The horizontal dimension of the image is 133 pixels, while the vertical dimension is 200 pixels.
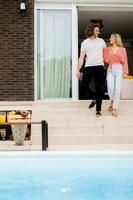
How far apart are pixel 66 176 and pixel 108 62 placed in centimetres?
472

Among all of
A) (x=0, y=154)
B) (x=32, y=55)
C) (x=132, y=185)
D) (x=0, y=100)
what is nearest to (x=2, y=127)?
(x=0, y=100)

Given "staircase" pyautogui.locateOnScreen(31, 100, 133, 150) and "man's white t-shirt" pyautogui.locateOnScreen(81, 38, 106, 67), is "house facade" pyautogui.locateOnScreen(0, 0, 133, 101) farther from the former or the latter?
"man's white t-shirt" pyautogui.locateOnScreen(81, 38, 106, 67)

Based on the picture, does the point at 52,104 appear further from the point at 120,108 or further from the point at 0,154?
the point at 0,154

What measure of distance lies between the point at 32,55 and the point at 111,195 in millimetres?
7625

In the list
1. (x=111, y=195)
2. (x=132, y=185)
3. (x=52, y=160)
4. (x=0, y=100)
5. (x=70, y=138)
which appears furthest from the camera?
(x=0, y=100)

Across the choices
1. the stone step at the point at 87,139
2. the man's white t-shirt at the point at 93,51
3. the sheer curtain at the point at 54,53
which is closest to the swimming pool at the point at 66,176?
the stone step at the point at 87,139

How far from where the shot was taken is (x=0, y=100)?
12367 mm

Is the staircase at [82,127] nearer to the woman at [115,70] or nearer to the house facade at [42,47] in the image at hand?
the woman at [115,70]

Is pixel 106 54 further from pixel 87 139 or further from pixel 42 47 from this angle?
pixel 42 47

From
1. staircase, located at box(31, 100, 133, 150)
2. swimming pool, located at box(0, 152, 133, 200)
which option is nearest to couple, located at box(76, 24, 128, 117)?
staircase, located at box(31, 100, 133, 150)

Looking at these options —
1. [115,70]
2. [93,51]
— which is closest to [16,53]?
[93,51]

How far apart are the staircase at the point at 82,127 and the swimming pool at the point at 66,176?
1.52 metres

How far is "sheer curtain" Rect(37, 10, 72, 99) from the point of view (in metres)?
12.9

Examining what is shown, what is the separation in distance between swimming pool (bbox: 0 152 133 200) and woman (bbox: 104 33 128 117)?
131 inches
